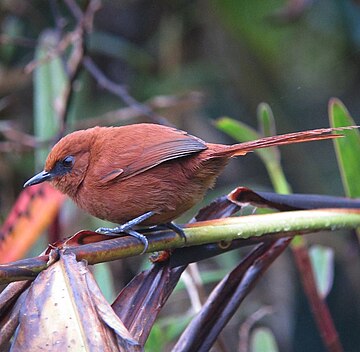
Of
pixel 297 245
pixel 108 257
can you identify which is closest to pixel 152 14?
pixel 297 245

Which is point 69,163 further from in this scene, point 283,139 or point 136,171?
point 283,139

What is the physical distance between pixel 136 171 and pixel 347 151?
0.59 meters

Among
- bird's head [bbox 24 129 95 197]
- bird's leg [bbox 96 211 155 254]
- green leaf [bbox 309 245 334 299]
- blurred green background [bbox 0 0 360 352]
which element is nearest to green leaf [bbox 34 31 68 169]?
blurred green background [bbox 0 0 360 352]

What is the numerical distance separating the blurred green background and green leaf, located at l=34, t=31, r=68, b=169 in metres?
0.50

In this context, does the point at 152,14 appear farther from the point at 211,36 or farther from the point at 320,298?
the point at 320,298

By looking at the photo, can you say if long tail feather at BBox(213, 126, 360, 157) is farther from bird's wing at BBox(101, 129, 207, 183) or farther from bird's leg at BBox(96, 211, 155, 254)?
bird's leg at BBox(96, 211, 155, 254)

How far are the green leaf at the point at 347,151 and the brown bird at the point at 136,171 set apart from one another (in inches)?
13.1

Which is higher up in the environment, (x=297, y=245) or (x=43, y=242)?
(x=43, y=242)

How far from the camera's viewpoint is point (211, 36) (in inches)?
176

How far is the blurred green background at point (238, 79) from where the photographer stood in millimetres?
4023

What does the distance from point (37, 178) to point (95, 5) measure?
3.90 feet

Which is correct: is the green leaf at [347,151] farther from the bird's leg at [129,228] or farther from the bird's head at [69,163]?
the bird's head at [69,163]

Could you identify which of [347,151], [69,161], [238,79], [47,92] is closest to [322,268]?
[347,151]

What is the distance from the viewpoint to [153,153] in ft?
6.21
